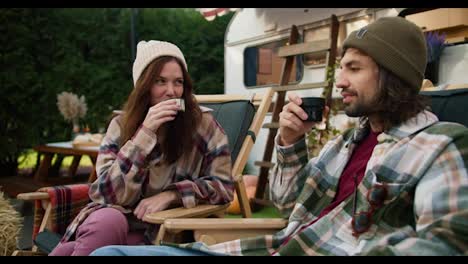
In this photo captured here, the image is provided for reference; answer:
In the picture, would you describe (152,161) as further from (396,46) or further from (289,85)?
(289,85)

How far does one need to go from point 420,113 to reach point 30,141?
7542mm

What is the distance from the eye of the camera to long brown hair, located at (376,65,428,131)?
1471 mm

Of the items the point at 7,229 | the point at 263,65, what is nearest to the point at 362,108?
the point at 7,229

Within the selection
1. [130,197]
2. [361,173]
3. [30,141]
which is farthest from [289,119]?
[30,141]

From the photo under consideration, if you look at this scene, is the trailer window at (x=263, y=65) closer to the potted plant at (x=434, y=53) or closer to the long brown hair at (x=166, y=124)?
the potted plant at (x=434, y=53)

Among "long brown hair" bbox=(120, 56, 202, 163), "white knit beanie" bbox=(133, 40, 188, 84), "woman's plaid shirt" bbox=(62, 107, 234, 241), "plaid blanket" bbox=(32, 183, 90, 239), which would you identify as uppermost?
"white knit beanie" bbox=(133, 40, 188, 84)

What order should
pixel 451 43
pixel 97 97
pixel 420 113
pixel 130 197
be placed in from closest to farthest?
pixel 420 113 → pixel 130 197 → pixel 451 43 → pixel 97 97

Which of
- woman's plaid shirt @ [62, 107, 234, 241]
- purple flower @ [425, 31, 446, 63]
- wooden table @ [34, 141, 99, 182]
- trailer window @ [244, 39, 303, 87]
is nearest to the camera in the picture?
woman's plaid shirt @ [62, 107, 234, 241]

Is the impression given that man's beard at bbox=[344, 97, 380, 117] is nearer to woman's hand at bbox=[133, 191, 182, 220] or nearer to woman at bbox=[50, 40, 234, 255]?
woman at bbox=[50, 40, 234, 255]

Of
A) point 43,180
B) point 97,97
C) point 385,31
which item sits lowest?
point 43,180

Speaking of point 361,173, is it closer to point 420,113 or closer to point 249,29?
point 420,113

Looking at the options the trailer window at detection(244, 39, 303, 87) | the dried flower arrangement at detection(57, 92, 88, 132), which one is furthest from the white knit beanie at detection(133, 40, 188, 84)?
the dried flower arrangement at detection(57, 92, 88, 132)

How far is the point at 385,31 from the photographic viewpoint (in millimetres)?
1464

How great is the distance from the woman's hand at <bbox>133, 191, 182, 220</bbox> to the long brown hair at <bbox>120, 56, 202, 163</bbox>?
0.18m
